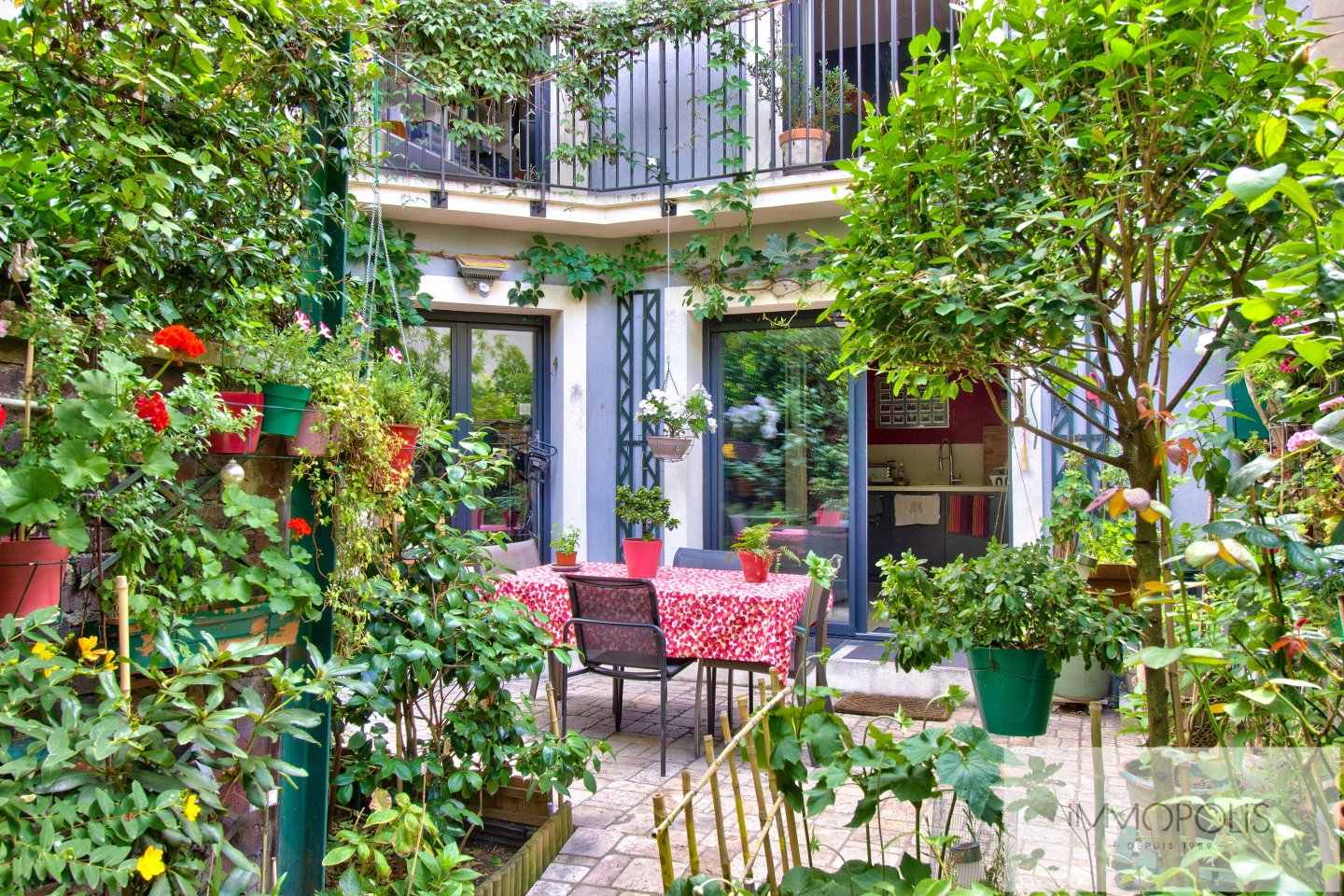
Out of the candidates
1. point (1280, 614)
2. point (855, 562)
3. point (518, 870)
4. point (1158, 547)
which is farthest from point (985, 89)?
point (855, 562)

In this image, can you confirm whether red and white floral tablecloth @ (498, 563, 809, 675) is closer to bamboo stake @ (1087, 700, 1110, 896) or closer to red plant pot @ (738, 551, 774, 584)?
red plant pot @ (738, 551, 774, 584)

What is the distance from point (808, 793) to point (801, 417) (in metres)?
5.79

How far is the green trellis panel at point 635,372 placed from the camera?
7273 millimetres

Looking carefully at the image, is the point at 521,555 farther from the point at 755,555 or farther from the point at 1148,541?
the point at 1148,541

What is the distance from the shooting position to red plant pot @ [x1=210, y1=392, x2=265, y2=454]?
2.20 metres

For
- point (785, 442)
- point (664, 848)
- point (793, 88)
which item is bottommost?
point (664, 848)

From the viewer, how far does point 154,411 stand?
6.18 feet

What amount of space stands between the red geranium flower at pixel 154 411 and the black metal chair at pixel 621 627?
2.55 meters

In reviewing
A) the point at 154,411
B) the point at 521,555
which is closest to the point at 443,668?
the point at 154,411

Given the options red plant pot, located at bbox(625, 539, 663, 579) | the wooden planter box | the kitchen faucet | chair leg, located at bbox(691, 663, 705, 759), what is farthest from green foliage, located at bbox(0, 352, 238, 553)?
the kitchen faucet

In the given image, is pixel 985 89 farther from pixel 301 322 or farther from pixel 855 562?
pixel 855 562

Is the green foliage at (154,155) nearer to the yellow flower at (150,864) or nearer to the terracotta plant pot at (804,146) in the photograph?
the yellow flower at (150,864)

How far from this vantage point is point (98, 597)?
6.72 feet

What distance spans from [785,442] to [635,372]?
1293mm
